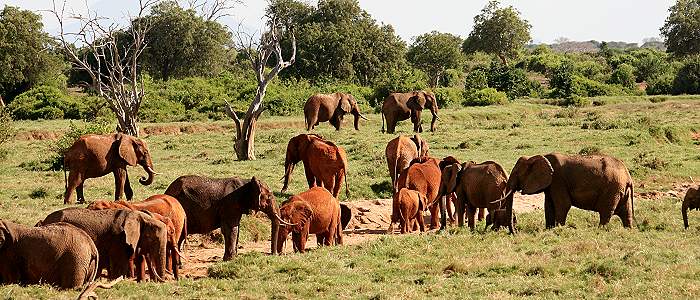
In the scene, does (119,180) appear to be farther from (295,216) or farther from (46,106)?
(46,106)

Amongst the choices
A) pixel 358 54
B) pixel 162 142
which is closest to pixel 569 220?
pixel 162 142

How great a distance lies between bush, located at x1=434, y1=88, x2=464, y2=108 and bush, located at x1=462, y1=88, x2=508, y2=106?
0.65 meters

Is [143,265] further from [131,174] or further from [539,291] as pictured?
[131,174]

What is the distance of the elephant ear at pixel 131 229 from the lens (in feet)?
40.1

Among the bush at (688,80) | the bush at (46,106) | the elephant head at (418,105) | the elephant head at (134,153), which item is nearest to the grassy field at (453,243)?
the elephant head at (134,153)

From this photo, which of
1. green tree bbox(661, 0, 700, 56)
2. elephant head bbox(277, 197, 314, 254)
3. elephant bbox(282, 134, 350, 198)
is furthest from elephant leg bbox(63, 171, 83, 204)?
green tree bbox(661, 0, 700, 56)

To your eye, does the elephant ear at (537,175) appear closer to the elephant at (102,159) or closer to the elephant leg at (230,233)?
the elephant leg at (230,233)

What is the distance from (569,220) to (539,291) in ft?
21.2

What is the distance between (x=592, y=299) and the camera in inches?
454

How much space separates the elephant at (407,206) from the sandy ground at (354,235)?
630 millimetres

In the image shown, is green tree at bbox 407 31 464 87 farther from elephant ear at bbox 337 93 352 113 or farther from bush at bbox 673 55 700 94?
elephant ear at bbox 337 93 352 113

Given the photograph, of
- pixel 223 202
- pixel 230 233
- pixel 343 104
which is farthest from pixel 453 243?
pixel 343 104

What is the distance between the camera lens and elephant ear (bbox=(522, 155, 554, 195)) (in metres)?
16.5

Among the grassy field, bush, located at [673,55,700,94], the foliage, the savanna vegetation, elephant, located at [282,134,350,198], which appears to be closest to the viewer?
the grassy field
